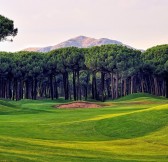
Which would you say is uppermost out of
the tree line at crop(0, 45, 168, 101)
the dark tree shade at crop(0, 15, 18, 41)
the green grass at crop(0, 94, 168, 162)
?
the dark tree shade at crop(0, 15, 18, 41)

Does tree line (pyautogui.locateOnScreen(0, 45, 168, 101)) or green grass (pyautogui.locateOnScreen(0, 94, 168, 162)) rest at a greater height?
tree line (pyautogui.locateOnScreen(0, 45, 168, 101))

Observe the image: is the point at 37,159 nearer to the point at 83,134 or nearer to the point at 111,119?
the point at 83,134

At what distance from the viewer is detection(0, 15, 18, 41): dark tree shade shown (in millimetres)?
93438

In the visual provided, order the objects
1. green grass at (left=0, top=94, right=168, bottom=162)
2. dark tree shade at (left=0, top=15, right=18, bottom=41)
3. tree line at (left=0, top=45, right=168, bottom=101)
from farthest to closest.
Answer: tree line at (left=0, top=45, right=168, bottom=101)
dark tree shade at (left=0, top=15, right=18, bottom=41)
green grass at (left=0, top=94, right=168, bottom=162)

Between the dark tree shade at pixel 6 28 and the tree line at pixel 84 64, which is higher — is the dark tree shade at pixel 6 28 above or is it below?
above

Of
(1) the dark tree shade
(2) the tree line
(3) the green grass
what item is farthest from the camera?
(2) the tree line

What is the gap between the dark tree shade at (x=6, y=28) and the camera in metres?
93.4

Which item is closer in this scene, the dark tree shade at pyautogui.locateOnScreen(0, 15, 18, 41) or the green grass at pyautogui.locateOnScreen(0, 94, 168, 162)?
the green grass at pyautogui.locateOnScreen(0, 94, 168, 162)

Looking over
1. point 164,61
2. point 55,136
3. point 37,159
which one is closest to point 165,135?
point 55,136

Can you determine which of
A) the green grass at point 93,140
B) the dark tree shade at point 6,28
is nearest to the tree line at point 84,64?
the dark tree shade at point 6,28

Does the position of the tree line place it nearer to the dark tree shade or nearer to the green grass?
the dark tree shade

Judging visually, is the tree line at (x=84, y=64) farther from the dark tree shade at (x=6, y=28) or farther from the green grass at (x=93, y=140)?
the green grass at (x=93, y=140)

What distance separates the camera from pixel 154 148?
36469 millimetres

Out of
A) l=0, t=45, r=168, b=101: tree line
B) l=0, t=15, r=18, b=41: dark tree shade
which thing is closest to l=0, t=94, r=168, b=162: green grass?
l=0, t=15, r=18, b=41: dark tree shade
